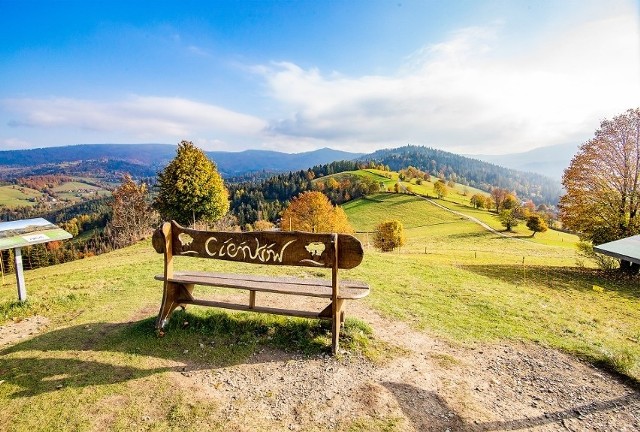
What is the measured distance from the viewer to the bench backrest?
6.23 meters

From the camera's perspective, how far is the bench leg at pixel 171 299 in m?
7.14

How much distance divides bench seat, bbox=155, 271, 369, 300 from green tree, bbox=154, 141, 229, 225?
23.1 meters

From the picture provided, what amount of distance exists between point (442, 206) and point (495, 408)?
88240 millimetres

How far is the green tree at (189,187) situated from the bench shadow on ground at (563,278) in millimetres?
21434

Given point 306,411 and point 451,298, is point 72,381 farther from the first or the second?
point 451,298

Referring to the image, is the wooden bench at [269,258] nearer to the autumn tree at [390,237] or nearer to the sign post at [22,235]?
the sign post at [22,235]

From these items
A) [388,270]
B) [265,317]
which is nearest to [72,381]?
[265,317]

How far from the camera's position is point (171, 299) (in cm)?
735

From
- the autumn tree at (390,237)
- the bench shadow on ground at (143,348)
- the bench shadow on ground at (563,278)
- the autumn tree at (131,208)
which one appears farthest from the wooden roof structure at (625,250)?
the autumn tree at (131,208)

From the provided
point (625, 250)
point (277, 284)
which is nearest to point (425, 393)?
point (277, 284)

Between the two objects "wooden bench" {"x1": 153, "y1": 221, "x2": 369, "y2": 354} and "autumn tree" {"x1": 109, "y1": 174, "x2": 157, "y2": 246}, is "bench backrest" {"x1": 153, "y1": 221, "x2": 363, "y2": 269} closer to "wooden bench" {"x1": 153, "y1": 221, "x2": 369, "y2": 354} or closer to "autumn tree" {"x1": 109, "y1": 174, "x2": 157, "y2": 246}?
"wooden bench" {"x1": 153, "y1": 221, "x2": 369, "y2": 354}

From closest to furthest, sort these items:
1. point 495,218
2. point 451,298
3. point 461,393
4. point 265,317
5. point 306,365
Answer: point 461,393
point 306,365
point 265,317
point 451,298
point 495,218

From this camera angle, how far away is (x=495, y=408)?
202 inches

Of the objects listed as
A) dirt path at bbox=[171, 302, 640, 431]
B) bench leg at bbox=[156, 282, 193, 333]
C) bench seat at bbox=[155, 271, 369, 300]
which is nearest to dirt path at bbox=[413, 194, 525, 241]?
dirt path at bbox=[171, 302, 640, 431]
